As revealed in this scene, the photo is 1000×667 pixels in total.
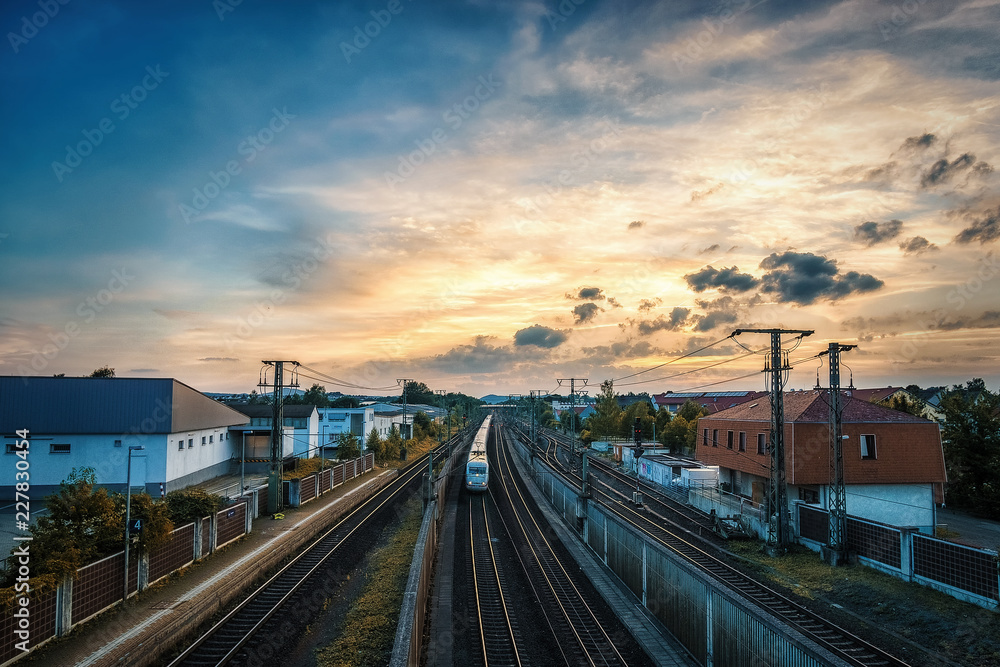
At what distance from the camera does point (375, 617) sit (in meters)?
18.2

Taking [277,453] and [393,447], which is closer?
[277,453]

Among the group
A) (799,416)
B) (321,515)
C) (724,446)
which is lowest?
(321,515)

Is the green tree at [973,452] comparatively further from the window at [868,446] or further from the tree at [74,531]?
the tree at [74,531]

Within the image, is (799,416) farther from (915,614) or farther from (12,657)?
(12,657)

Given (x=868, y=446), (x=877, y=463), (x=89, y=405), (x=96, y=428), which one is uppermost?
(x=89, y=405)

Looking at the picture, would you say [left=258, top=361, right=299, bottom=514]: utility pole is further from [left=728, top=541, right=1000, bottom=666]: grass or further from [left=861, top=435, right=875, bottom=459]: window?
[left=861, top=435, right=875, bottom=459]: window

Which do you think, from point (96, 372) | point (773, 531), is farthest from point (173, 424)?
point (96, 372)

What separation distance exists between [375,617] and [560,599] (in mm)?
6806

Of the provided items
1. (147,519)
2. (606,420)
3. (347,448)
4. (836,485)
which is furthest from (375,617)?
(606,420)

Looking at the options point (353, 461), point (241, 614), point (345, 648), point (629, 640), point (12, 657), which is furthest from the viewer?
point (353, 461)

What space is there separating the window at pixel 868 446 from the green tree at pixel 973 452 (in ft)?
41.2

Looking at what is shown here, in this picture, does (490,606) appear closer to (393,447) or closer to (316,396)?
(393,447)

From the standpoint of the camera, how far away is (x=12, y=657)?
1328 cm

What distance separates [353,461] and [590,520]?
1206 inches
